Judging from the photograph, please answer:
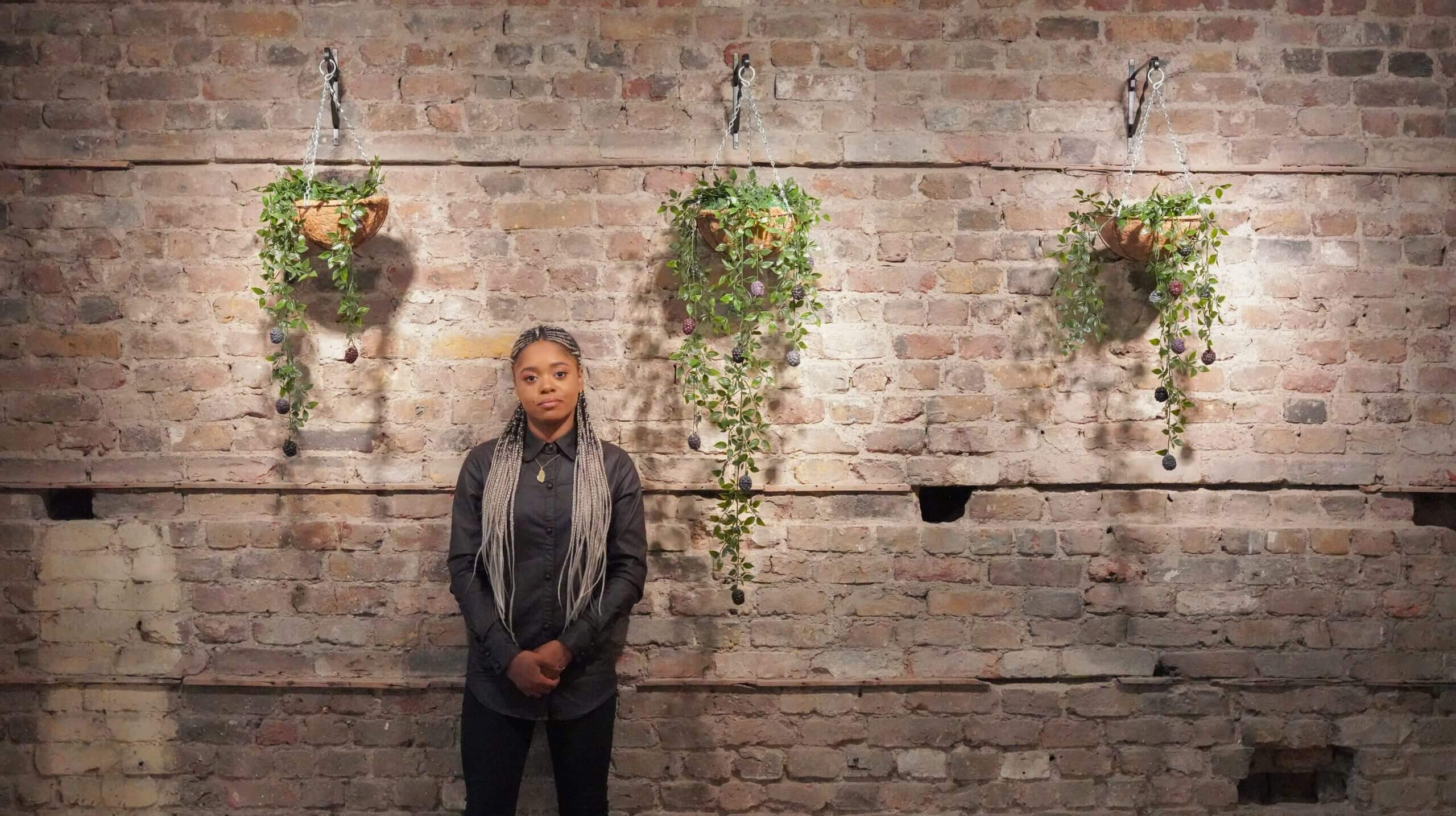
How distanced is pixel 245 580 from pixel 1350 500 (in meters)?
3.45

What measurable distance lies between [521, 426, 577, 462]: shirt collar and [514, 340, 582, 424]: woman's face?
0.07 m

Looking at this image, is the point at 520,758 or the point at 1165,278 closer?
the point at 520,758

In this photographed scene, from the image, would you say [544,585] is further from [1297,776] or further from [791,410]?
[1297,776]

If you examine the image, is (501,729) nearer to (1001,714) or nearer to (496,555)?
(496,555)

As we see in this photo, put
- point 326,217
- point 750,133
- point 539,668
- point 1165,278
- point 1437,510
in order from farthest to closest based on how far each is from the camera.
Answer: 1. point 1437,510
2. point 750,133
3. point 1165,278
4. point 326,217
5. point 539,668

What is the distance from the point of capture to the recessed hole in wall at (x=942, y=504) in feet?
10.3

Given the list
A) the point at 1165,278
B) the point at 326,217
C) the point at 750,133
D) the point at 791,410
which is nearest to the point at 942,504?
the point at 791,410

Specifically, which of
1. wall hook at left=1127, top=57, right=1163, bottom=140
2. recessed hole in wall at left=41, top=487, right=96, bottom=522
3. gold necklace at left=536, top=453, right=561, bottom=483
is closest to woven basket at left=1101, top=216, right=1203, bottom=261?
wall hook at left=1127, top=57, right=1163, bottom=140

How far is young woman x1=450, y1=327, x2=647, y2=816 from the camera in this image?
2.70m

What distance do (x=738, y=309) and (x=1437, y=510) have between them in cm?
234

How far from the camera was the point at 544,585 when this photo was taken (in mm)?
2699

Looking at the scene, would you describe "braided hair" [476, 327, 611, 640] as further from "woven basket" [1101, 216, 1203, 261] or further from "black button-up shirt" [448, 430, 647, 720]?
"woven basket" [1101, 216, 1203, 261]

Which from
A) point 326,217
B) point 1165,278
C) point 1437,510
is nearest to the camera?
point 326,217

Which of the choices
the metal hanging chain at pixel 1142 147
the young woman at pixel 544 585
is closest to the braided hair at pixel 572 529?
the young woman at pixel 544 585
